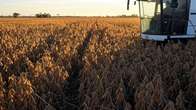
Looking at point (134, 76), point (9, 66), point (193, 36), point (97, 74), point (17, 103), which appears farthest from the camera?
point (193, 36)

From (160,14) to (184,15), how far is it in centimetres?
91

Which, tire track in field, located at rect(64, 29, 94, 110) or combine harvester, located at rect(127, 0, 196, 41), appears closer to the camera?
tire track in field, located at rect(64, 29, 94, 110)

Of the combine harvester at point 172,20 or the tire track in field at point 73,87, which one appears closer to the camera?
the tire track in field at point 73,87

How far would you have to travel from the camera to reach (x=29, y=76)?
39.3 feet

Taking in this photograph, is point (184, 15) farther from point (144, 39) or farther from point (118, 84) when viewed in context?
point (118, 84)

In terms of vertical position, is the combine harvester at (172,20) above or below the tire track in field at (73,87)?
above

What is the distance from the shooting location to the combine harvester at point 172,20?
17.1 m

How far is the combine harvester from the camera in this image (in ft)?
56.2

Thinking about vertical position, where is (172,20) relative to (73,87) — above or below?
above

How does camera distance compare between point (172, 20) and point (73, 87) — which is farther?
point (172, 20)

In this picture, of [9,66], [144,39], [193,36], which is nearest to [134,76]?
[9,66]

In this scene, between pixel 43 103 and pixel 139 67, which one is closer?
pixel 43 103

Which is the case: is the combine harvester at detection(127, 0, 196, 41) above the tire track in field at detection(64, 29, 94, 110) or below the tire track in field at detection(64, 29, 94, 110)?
above

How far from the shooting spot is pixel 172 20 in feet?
57.4
